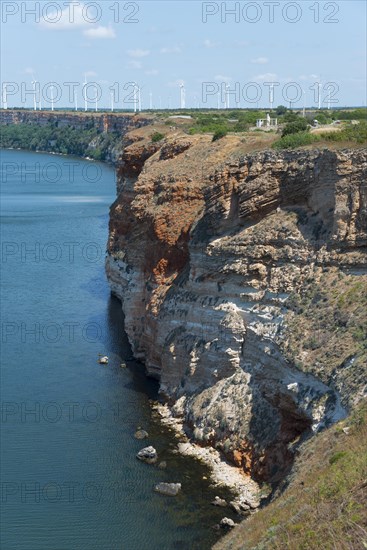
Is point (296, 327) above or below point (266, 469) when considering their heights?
above

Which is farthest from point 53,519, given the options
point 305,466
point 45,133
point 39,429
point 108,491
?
point 45,133

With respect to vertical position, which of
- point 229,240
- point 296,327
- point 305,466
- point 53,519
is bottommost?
point 53,519

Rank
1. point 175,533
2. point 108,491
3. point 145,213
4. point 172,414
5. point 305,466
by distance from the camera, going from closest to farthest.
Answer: point 305,466 < point 175,533 < point 108,491 < point 172,414 < point 145,213

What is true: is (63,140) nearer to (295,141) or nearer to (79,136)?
(79,136)

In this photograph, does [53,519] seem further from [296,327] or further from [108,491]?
[296,327]

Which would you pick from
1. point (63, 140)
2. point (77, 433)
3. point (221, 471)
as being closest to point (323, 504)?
point (221, 471)

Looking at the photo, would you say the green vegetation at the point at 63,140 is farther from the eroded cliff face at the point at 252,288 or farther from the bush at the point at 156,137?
the eroded cliff face at the point at 252,288

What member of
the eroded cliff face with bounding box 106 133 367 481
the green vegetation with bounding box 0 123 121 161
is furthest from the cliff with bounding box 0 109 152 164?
the eroded cliff face with bounding box 106 133 367 481
